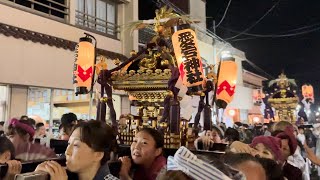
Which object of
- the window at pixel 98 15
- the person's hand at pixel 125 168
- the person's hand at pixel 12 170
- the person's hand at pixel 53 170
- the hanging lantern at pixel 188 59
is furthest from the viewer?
the window at pixel 98 15

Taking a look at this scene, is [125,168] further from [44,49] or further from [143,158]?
[44,49]

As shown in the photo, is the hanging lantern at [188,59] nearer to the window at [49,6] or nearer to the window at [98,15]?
the window at [49,6]

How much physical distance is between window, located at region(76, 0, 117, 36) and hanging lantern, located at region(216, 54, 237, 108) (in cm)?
635

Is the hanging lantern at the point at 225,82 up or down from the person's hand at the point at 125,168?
up

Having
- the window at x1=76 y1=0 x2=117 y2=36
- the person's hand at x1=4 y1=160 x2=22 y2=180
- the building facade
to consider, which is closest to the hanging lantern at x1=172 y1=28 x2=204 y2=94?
the person's hand at x1=4 y1=160 x2=22 y2=180

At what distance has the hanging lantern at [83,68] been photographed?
7406 millimetres

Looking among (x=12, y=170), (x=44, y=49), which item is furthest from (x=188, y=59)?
(x=44, y=49)

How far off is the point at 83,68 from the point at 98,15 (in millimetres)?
6572

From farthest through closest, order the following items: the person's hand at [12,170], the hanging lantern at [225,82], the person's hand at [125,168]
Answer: the hanging lantern at [225,82] < the person's hand at [125,168] < the person's hand at [12,170]

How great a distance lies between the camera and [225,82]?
827 centimetres

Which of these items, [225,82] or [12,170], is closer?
[12,170]

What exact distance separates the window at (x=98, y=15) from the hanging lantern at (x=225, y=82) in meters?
6.35

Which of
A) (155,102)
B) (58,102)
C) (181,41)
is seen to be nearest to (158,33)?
(181,41)

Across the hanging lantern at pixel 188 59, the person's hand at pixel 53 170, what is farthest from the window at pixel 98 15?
the person's hand at pixel 53 170
